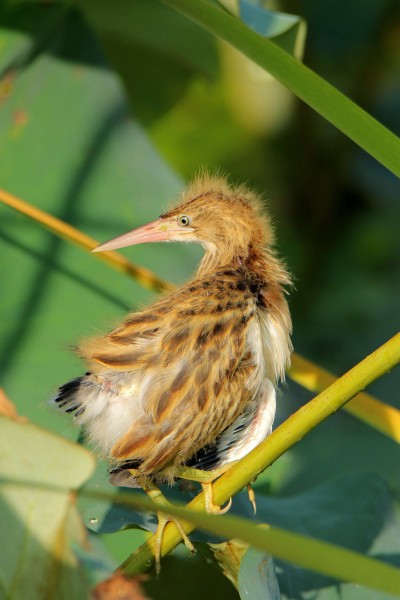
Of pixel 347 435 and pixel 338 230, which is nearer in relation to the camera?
pixel 347 435

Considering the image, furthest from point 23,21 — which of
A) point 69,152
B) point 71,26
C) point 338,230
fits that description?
point 338,230

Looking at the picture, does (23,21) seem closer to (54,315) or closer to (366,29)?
(54,315)

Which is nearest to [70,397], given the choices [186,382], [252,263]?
[186,382]

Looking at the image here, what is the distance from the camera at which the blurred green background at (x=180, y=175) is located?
5.87 ft

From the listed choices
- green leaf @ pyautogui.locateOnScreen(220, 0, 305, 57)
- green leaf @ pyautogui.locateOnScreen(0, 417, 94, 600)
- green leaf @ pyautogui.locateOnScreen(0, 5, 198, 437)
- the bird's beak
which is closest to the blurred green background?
green leaf @ pyautogui.locateOnScreen(0, 5, 198, 437)

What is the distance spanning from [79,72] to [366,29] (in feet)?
4.05

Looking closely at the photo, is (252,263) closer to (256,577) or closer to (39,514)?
(256,577)

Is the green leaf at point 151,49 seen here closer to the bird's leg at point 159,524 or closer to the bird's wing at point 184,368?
the bird's wing at point 184,368

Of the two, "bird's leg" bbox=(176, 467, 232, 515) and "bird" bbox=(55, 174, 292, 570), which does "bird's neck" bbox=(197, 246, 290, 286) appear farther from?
"bird's leg" bbox=(176, 467, 232, 515)

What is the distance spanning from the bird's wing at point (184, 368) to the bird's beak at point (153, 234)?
256 mm

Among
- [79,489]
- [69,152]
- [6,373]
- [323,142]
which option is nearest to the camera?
[79,489]

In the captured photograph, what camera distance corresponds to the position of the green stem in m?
1.14

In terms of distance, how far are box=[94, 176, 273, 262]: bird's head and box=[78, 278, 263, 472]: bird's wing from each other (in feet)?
0.90

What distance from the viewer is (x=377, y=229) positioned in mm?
2945
